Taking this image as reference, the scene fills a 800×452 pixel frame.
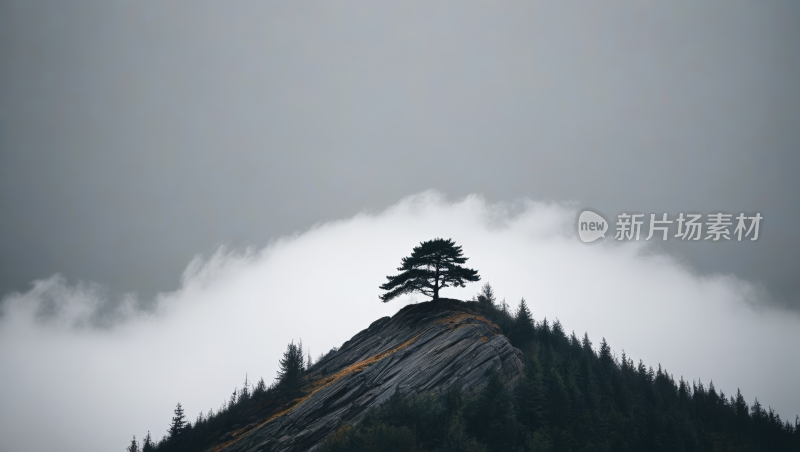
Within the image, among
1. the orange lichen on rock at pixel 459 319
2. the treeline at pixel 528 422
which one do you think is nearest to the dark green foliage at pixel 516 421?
the treeline at pixel 528 422

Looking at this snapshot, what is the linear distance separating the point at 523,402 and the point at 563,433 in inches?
184

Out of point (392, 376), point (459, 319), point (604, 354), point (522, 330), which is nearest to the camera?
point (392, 376)

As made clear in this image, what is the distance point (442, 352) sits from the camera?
178 ft

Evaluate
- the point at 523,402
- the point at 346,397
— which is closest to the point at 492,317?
the point at 523,402

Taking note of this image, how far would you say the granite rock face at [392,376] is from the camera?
49188 mm

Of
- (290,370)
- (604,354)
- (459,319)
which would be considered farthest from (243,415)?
(604,354)

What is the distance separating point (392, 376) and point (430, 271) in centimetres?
1820

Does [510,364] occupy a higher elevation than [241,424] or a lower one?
higher

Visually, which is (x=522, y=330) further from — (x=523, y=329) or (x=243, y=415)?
(x=243, y=415)

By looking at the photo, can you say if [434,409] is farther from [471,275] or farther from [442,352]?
[471,275]

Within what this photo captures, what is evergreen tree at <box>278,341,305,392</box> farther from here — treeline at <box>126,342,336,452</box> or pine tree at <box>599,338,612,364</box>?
pine tree at <box>599,338,612,364</box>

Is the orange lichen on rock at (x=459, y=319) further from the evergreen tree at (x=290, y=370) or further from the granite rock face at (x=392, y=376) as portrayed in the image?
the evergreen tree at (x=290, y=370)

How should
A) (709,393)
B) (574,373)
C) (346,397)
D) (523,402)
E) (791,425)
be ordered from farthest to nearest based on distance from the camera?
(709,393), (791,425), (574,373), (346,397), (523,402)

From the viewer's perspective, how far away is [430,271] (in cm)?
6662
